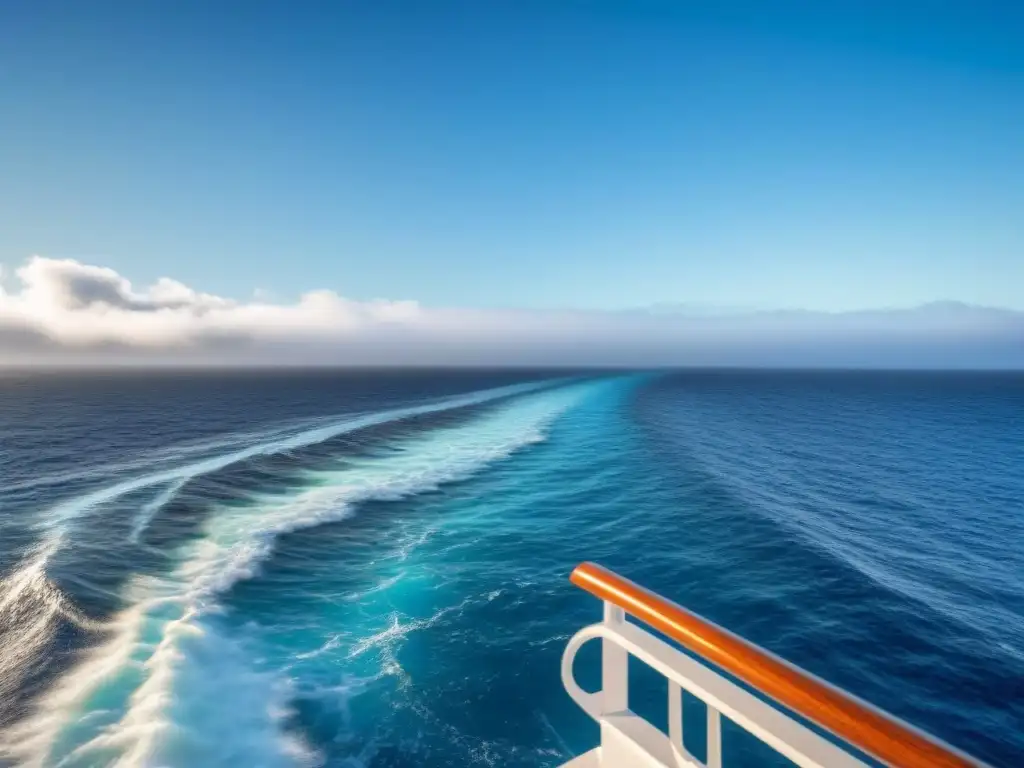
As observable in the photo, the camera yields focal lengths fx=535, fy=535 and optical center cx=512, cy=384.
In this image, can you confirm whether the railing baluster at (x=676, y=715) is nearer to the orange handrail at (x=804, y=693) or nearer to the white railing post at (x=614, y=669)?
the white railing post at (x=614, y=669)

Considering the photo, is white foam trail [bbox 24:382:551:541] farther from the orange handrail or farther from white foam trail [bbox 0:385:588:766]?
the orange handrail

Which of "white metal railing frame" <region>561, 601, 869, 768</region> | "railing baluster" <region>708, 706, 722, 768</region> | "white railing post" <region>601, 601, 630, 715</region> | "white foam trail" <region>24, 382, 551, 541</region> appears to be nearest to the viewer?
"white metal railing frame" <region>561, 601, 869, 768</region>

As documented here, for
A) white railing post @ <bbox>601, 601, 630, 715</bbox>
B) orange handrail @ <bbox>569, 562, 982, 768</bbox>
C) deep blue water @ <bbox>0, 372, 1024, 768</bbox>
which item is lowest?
deep blue water @ <bbox>0, 372, 1024, 768</bbox>

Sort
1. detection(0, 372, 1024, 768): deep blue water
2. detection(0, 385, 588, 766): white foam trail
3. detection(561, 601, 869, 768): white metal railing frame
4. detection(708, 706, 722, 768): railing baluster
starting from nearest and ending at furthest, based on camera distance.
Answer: detection(561, 601, 869, 768): white metal railing frame < detection(708, 706, 722, 768): railing baluster < detection(0, 385, 588, 766): white foam trail < detection(0, 372, 1024, 768): deep blue water

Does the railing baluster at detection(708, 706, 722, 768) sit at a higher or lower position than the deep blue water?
higher

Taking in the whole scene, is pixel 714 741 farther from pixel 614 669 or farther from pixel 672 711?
pixel 614 669

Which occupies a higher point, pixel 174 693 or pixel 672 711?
pixel 672 711

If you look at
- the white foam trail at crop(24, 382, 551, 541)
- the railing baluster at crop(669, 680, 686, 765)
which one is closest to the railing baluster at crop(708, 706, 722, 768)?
the railing baluster at crop(669, 680, 686, 765)

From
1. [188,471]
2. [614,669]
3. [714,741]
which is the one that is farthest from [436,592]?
[188,471]
